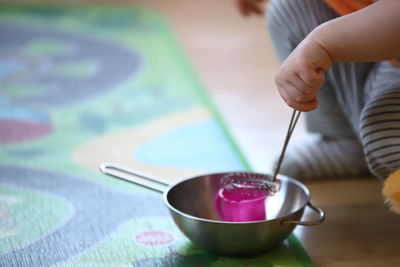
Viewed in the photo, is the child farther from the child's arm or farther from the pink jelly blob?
the pink jelly blob

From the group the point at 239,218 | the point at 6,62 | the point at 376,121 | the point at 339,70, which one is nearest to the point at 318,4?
the point at 339,70

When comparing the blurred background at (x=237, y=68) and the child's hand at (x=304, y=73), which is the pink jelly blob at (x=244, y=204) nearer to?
the child's hand at (x=304, y=73)

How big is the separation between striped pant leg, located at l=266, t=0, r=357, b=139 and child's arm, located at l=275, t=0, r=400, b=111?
21 centimetres

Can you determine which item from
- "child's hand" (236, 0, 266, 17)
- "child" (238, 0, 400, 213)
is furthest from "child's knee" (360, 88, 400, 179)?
"child's hand" (236, 0, 266, 17)

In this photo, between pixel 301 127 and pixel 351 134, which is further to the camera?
pixel 301 127

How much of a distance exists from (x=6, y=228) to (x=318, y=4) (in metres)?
0.47

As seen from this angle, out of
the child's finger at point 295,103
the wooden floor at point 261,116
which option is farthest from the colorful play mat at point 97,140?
the child's finger at point 295,103

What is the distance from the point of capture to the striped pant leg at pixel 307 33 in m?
0.86

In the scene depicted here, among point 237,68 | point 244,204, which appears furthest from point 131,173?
point 237,68

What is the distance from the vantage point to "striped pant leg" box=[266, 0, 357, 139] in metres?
0.86

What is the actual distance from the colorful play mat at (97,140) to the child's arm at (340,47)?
19 cm

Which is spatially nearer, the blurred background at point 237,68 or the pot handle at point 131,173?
the pot handle at point 131,173

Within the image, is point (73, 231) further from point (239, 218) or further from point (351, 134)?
point (351, 134)

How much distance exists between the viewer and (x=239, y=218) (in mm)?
723
